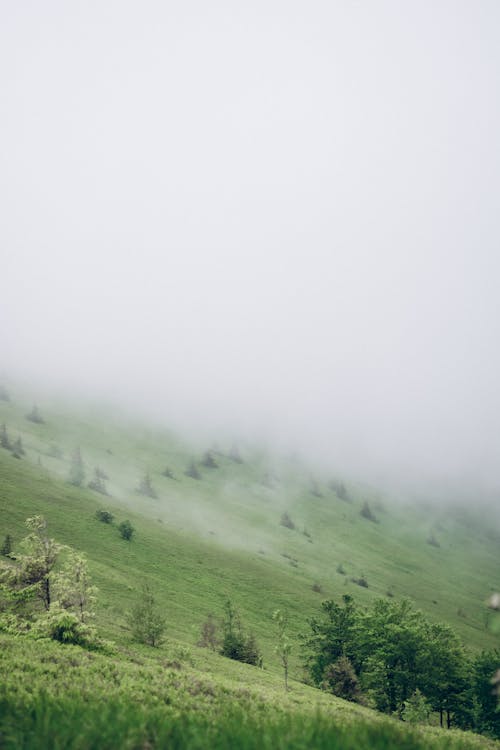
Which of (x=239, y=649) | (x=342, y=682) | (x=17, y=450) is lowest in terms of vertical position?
(x=239, y=649)

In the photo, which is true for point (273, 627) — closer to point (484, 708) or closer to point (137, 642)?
point (484, 708)

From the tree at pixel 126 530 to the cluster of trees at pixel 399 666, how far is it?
4979 centimetres

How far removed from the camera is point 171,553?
107375 mm

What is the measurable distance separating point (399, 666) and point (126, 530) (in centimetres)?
6446

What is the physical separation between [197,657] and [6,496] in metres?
62.0

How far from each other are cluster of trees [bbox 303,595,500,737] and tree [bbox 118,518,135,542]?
49792 mm

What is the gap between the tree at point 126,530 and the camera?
103m

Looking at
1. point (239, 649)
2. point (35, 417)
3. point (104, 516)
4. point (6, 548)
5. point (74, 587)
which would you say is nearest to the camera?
point (74, 587)

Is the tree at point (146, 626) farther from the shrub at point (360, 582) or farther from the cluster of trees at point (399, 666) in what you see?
the shrub at point (360, 582)

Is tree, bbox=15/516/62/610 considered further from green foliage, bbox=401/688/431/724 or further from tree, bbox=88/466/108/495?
tree, bbox=88/466/108/495

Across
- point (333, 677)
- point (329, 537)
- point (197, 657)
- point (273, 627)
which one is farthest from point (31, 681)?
point (329, 537)

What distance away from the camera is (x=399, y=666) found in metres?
61.8

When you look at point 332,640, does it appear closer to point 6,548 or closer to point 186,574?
point 186,574

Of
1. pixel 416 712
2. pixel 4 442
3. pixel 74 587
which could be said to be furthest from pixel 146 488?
pixel 416 712
